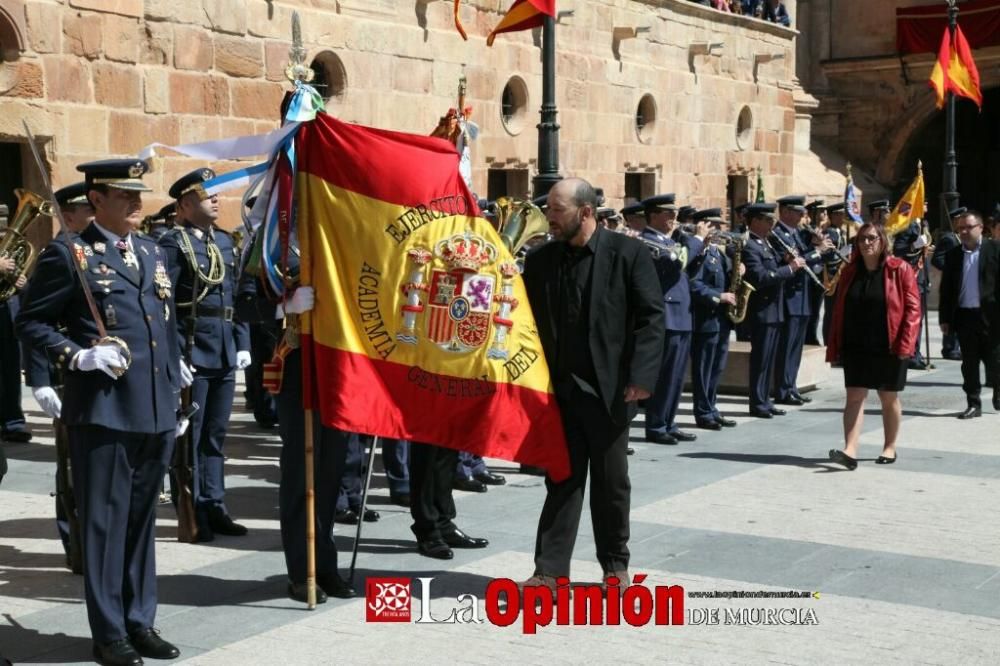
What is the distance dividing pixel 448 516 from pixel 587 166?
1601 cm

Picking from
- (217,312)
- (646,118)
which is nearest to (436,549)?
(217,312)

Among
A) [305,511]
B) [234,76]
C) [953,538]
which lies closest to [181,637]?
[305,511]

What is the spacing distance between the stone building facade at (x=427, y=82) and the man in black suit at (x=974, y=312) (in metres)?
7.50

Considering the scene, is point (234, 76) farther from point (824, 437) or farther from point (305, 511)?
point (305, 511)

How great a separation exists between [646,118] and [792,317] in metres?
11.9

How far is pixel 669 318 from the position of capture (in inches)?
478

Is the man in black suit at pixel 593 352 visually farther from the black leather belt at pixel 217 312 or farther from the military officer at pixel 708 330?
the military officer at pixel 708 330

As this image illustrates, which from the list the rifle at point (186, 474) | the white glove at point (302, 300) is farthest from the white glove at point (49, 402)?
the rifle at point (186, 474)

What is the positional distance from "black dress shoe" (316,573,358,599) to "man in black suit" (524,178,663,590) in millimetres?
836

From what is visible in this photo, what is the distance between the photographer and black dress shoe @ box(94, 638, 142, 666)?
584 centimetres

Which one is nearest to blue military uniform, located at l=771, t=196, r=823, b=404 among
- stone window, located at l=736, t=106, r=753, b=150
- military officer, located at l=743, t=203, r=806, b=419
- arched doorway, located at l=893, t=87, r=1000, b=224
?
military officer, located at l=743, t=203, r=806, b=419

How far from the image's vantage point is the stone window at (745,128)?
2883cm

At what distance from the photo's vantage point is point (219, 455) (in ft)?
27.4

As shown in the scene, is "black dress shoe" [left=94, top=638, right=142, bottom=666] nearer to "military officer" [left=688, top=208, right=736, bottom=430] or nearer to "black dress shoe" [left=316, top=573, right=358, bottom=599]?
"black dress shoe" [left=316, top=573, right=358, bottom=599]
